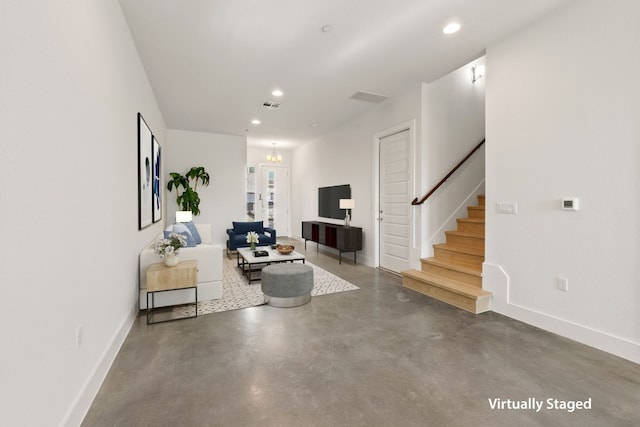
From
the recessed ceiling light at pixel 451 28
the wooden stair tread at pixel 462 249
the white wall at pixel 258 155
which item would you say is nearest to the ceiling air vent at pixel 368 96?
the recessed ceiling light at pixel 451 28

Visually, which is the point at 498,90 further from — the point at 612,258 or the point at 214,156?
the point at 214,156

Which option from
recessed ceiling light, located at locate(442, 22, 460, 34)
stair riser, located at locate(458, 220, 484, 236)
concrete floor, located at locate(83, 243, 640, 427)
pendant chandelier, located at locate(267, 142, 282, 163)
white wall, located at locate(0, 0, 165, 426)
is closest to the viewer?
white wall, located at locate(0, 0, 165, 426)

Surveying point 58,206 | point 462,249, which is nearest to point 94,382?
point 58,206

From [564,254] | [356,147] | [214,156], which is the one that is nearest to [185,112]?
[214,156]

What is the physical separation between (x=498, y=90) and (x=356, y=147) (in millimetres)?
3040

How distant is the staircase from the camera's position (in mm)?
3396

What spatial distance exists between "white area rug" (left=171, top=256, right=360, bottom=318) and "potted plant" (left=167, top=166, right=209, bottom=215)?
221cm

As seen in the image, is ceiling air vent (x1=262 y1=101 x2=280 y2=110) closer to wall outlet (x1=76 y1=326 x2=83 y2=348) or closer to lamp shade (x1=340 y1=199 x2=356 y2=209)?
lamp shade (x1=340 y1=199 x2=356 y2=209)

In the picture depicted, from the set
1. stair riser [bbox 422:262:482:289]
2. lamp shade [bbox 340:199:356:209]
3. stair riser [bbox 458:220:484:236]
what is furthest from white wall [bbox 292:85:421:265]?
stair riser [bbox 458:220:484:236]

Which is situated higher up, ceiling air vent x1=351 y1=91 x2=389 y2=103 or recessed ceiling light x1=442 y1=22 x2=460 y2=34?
ceiling air vent x1=351 y1=91 x2=389 y2=103

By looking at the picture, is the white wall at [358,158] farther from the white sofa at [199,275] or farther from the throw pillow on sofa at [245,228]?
the white sofa at [199,275]

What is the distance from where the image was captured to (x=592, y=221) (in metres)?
2.57

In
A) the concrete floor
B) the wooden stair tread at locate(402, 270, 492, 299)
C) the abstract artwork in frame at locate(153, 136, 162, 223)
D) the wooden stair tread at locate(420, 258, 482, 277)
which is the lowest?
the concrete floor

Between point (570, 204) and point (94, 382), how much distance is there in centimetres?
395
